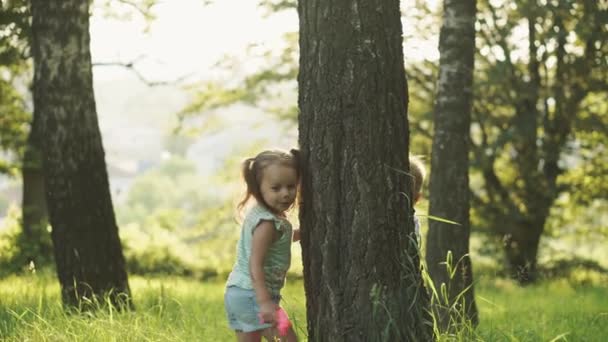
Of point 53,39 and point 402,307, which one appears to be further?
point 53,39

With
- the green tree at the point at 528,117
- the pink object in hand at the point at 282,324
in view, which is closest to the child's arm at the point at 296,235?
the pink object in hand at the point at 282,324

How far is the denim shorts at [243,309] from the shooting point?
445 centimetres

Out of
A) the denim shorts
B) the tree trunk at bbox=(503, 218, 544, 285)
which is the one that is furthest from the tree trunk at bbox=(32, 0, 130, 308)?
the tree trunk at bbox=(503, 218, 544, 285)

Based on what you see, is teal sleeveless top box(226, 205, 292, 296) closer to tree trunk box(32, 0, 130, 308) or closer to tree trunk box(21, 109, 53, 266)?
tree trunk box(32, 0, 130, 308)

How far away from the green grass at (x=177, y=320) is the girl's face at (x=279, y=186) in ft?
1.96

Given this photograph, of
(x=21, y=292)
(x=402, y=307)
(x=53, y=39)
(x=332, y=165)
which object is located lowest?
(x=21, y=292)

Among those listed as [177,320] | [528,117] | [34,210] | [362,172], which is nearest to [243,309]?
[362,172]

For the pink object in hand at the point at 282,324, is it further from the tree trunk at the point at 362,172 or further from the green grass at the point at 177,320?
the tree trunk at the point at 362,172

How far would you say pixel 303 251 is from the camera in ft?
13.9

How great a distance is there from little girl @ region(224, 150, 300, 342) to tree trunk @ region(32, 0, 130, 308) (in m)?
2.75

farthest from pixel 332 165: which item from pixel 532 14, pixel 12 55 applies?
pixel 12 55

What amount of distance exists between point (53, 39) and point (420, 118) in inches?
326

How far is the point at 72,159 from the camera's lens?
22.9 ft

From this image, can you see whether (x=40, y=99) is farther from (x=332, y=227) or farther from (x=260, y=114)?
(x=260, y=114)
